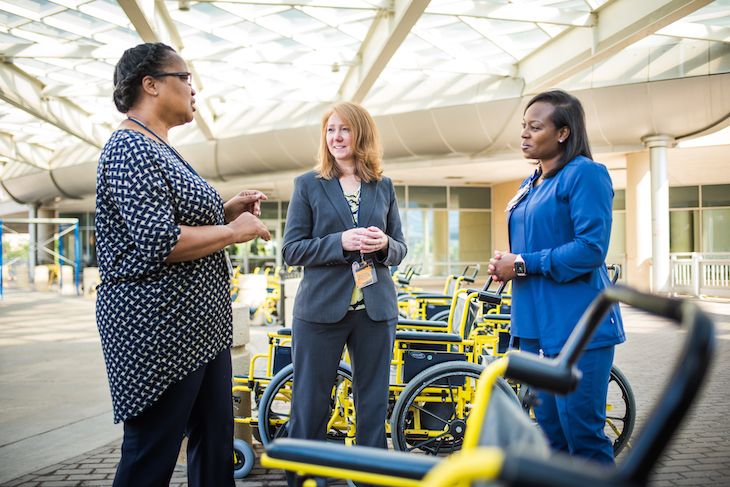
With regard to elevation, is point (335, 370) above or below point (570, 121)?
below

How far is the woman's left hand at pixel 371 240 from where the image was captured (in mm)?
2426

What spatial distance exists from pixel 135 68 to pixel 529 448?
5.68 ft

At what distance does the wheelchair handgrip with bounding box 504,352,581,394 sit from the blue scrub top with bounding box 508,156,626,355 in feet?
3.56

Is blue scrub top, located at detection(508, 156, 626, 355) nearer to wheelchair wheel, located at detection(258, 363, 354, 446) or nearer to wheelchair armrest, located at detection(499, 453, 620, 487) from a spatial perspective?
wheelchair wheel, located at detection(258, 363, 354, 446)

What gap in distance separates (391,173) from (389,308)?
652 inches

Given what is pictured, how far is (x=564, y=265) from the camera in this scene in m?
2.12

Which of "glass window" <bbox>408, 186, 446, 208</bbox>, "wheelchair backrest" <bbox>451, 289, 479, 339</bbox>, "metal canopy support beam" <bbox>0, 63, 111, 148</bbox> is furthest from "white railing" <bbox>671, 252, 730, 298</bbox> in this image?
"metal canopy support beam" <bbox>0, 63, 111, 148</bbox>

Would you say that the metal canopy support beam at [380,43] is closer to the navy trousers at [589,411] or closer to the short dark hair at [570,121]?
the short dark hair at [570,121]

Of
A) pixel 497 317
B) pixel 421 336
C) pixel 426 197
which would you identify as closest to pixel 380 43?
pixel 497 317

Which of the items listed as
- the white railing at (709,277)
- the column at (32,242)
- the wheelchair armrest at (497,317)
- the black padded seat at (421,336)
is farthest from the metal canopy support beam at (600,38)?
the column at (32,242)

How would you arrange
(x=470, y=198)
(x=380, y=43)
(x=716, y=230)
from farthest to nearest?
(x=470, y=198) < (x=716, y=230) < (x=380, y=43)

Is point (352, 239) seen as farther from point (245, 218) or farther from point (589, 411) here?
point (589, 411)

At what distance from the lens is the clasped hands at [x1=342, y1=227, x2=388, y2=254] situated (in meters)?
2.43

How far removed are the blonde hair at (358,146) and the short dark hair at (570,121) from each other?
2.63 feet
